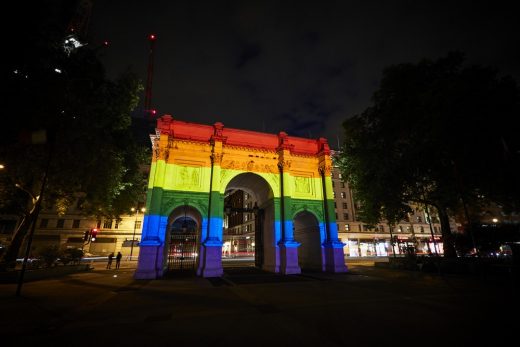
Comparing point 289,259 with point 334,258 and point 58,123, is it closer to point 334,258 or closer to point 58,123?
point 334,258

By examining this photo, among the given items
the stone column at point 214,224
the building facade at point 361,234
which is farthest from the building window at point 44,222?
the building facade at point 361,234

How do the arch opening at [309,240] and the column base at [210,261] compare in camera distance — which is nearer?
the column base at [210,261]

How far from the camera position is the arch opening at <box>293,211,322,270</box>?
69.1ft

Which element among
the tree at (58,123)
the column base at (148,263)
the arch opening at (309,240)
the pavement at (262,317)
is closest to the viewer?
the pavement at (262,317)

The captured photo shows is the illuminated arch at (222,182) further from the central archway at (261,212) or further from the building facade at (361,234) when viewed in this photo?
the building facade at (361,234)

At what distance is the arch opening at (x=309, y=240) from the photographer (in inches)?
829

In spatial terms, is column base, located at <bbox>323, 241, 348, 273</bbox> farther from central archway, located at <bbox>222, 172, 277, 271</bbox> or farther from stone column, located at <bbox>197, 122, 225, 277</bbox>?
stone column, located at <bbox>197, 122, 225, 277</bbox>

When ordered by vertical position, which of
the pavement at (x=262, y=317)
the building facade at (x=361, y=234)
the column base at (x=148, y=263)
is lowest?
the pavement at (x=262, y=317)

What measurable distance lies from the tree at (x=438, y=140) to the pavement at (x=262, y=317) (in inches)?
304

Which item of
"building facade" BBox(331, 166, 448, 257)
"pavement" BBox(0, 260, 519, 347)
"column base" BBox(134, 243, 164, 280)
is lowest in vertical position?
"pavement" BBox(0, 260, 519, 347)

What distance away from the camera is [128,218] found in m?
44.2

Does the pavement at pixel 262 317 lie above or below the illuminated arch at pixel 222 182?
below

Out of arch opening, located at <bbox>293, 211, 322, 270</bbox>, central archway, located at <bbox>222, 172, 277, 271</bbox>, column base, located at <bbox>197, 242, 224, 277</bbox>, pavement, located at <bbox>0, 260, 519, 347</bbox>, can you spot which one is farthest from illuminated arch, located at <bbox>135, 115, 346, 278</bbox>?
pavement, located at <bbox>0, 260, 519, 347</bbox>

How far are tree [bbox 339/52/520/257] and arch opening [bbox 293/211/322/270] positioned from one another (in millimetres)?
4946
